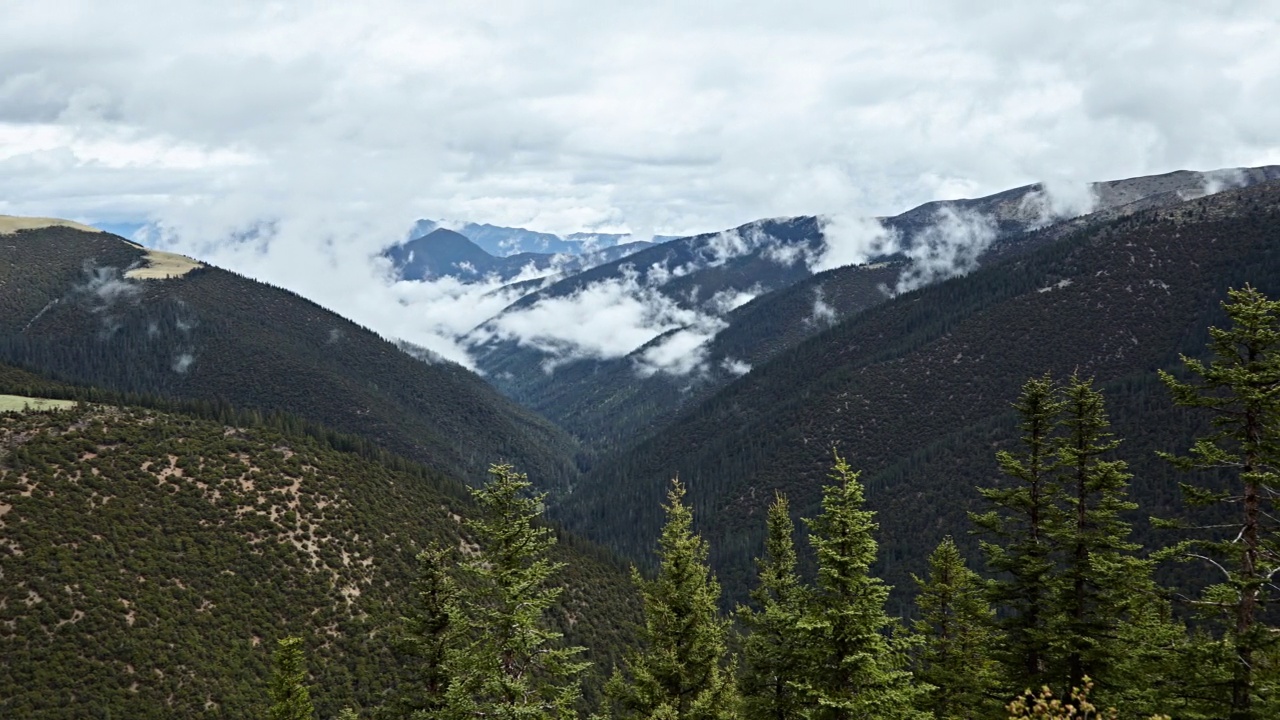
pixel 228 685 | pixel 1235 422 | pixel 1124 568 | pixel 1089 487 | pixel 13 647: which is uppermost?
pixel 1235 422

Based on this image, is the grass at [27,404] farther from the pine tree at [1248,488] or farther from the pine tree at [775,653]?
the pine tree at [1248,488]

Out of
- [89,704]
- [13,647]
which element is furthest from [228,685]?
[13,647]

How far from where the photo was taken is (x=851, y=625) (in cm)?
1969

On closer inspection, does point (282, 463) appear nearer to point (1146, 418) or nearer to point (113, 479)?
point (113, 479)

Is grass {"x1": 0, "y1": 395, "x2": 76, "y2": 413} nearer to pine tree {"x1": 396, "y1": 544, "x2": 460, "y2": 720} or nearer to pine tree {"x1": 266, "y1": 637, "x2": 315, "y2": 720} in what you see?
pine tree {"x1": 266, "y1": 637, "x2": 315, "y2": 720}

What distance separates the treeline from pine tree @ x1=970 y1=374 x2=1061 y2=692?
0.06 m

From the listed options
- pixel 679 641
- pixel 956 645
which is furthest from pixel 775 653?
pixel 956 645

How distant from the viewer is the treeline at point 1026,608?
16.6 meters

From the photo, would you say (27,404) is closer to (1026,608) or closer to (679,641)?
(679,641)

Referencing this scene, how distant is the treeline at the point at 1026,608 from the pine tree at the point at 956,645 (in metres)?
0.23

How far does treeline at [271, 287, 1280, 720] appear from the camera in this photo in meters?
16.6

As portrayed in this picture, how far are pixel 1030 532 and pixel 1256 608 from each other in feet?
20.9

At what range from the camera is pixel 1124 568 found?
775 inches

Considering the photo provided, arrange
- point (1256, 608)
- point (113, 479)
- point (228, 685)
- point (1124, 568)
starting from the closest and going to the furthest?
1. point (1256, 608)
2. point (1124, 568)
3. point (228, 685)
4. point (113, 479)
